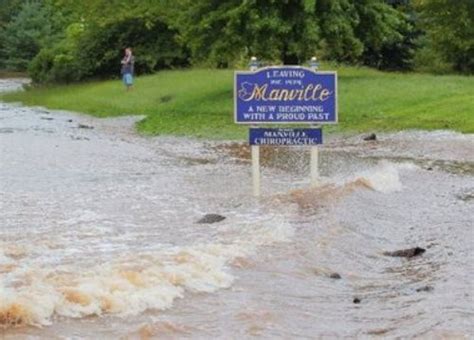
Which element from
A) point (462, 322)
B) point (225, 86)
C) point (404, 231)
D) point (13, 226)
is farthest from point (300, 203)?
point (225, 86)

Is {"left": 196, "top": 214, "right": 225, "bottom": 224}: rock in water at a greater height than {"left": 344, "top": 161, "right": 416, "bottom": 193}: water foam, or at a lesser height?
greater

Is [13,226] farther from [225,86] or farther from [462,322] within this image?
[225,86]

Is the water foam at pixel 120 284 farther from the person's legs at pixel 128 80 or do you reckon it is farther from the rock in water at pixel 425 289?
the person's legs at pixel 128 80

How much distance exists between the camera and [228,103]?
1147 inches

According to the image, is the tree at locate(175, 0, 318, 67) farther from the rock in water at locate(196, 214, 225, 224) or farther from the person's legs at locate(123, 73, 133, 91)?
the rock in water at locate(196, 214, 225, 224)

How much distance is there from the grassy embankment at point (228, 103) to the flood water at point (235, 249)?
5.88 meters

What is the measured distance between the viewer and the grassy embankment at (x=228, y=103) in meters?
22.9

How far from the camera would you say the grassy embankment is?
2288 cm

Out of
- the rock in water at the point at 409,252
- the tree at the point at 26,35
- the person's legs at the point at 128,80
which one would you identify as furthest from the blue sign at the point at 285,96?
the tree at the point at 26,35

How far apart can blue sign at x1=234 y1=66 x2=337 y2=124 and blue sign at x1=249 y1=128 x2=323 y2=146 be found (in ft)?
0.48

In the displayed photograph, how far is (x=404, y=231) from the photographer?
10.1 m

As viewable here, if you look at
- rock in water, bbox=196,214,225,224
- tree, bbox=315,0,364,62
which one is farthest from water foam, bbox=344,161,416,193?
tree, bbox=315,0,364,62

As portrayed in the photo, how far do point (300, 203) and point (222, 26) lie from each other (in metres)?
19.8

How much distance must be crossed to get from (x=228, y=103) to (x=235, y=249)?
68.2 feet
